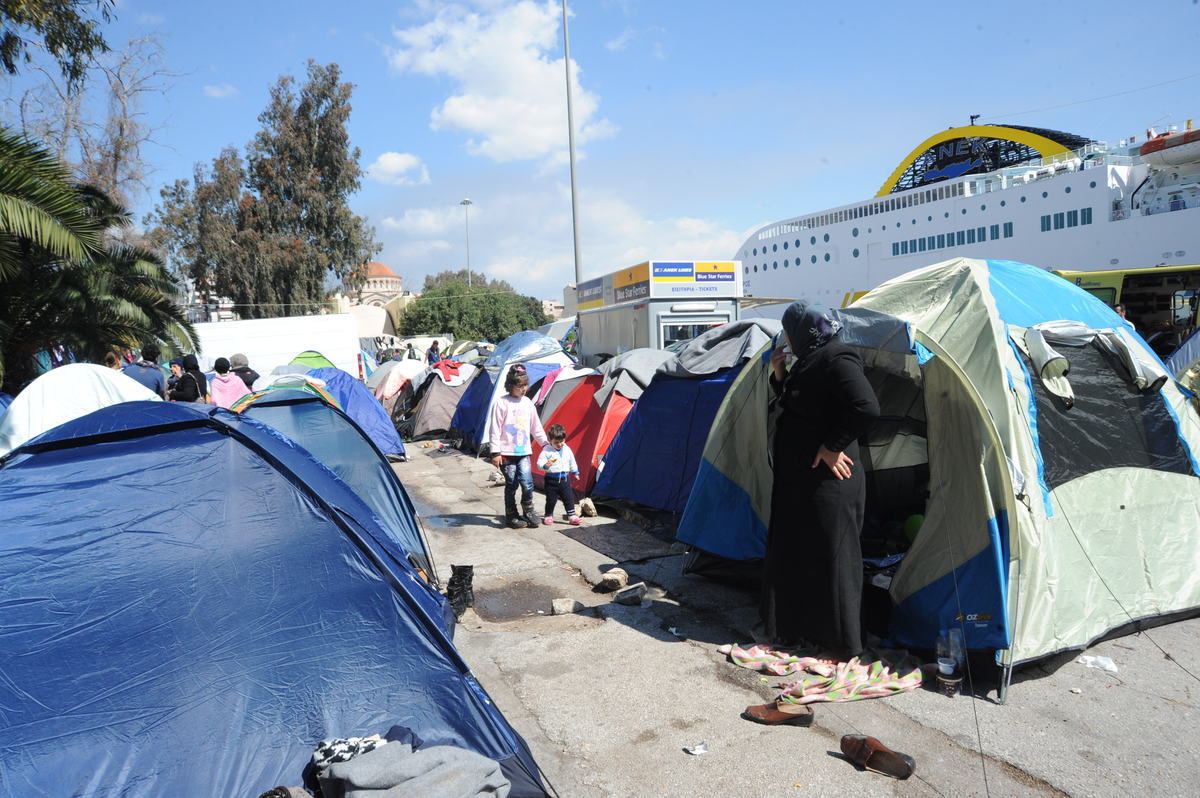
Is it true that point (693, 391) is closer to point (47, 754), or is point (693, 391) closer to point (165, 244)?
point (47, 754)

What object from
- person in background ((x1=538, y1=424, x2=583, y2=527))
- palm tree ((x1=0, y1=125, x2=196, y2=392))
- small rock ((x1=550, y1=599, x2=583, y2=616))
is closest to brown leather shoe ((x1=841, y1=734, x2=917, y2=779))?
small rock ((x1=550, y1=599, x2=583, y2=616))

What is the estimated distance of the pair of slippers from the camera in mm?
3166

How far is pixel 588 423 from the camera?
31.0 feet

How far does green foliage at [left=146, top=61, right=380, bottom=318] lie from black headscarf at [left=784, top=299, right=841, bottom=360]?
33476 millimetres

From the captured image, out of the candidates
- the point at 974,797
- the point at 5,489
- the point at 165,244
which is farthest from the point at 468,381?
the point at 165,244

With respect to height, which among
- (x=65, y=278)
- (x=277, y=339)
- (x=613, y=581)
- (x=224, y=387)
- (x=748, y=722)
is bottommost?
(x=748, y=722)

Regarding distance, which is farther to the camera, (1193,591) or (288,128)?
(288,128)

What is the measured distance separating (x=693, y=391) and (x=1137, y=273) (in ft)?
46.3

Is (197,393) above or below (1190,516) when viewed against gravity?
above

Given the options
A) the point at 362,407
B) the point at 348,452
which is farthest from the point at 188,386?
the point at 348,452

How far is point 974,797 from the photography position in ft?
9.85

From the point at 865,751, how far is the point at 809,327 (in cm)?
220

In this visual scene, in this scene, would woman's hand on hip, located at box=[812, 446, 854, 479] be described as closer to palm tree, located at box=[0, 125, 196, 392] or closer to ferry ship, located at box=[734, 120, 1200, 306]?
palm tree, located at box=[0, 125, 196, 392]

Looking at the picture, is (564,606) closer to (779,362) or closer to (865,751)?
(779,362)
